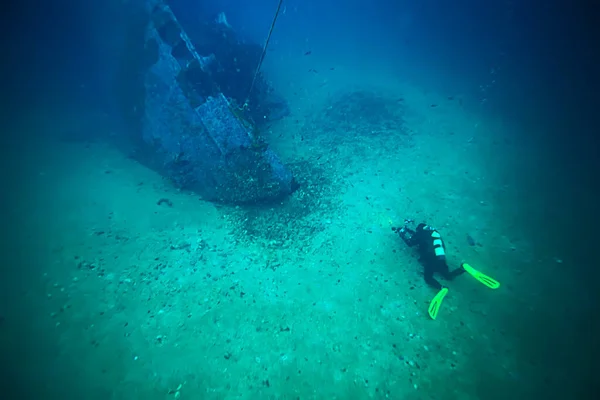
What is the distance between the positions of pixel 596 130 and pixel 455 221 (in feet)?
39.6

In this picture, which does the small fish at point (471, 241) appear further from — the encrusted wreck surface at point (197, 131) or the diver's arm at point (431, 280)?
the encrusted wreck surface at point (197, 131)

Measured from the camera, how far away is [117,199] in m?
8.93

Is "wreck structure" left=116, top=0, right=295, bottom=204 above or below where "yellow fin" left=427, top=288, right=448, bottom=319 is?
above

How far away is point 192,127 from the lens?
938 cm

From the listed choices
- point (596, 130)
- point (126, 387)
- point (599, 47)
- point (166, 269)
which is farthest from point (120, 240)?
point (599, 47)

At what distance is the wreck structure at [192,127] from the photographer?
8797 mm

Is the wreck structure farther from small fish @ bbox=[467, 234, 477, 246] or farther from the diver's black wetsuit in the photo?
small fish @ bbox=[467, 234, 477, 246]

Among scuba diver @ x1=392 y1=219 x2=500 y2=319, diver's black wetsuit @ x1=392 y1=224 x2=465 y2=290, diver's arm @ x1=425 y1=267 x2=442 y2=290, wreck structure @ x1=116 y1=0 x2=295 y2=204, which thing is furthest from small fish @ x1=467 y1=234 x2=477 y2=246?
wreck structure @ x1=116 y1=0 x2=295 y2=204

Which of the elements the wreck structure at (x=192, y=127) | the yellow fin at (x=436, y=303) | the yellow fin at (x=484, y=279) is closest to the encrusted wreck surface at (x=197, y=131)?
the wreck structure at (x=192, y=127)

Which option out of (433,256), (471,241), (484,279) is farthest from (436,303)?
(471,241)

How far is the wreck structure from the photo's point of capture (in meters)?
8.80

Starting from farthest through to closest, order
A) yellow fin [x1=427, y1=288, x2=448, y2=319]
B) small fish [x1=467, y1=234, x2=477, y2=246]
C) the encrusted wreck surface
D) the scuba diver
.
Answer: the encrusted wreck surface, small fish [x1=467, y1=234, x2=477, y2=246], the scuba diver, yellow fin [x1=427, y1=288, x2=448, y2=319]

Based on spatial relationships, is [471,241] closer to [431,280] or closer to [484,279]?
[484,279]

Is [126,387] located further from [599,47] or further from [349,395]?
[599,47]
